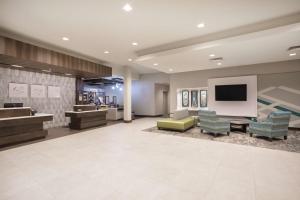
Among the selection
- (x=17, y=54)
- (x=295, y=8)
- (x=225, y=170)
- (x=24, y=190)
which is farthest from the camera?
(x=17, y=54)

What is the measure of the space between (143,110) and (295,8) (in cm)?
986

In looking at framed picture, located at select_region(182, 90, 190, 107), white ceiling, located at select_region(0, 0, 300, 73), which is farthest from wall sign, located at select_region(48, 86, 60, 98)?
framed picture, located at select_region(182, 90, 190, 107)

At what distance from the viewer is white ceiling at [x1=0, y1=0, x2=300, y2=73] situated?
3160 mm

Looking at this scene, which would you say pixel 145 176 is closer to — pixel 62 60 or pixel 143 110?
pixel 62 60

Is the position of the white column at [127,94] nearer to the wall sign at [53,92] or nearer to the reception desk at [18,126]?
the wall sign at [53,92]

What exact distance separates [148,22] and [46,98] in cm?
564

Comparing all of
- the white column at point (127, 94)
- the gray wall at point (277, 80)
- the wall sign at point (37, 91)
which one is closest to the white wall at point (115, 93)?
the white column at point (127, 94)

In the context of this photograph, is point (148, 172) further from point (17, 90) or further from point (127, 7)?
point (17, 90)

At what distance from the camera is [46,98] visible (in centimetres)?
687

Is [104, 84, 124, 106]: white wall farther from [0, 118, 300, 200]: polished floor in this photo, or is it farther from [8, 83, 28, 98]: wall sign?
Result: [0, 118, 300, 200]: polished floor

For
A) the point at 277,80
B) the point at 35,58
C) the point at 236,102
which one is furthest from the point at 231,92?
the point at 35,58

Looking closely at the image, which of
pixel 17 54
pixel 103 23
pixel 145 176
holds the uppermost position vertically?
pixel 103 23

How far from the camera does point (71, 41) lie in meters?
5.14

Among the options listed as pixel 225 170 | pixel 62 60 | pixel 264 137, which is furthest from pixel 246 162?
pixel 62 60
